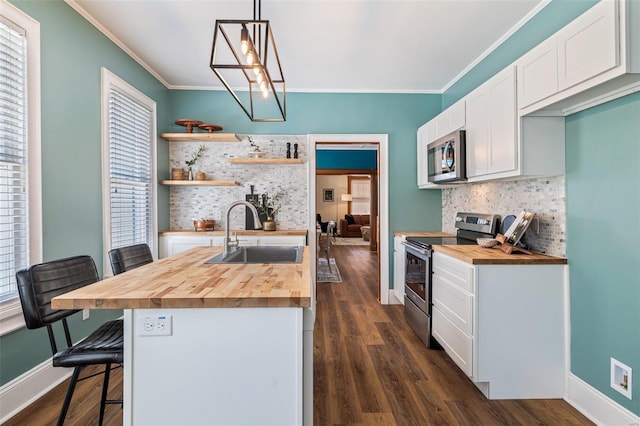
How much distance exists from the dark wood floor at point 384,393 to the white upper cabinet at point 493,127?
155cm

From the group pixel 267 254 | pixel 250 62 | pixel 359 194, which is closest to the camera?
pixel 250 62

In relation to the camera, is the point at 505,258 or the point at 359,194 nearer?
the point at 505,258

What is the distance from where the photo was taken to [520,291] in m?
2.01

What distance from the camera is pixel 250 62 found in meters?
1.61

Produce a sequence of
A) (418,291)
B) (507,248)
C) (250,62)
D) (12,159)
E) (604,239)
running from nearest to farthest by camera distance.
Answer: (250,62)
(604,239)
(12,159)
(507,248)
(418,291)

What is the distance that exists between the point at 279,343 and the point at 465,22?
2792 millimetres

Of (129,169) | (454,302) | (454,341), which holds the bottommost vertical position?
(454,341)

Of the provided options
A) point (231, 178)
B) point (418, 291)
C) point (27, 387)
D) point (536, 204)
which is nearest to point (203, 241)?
point (231, 178)

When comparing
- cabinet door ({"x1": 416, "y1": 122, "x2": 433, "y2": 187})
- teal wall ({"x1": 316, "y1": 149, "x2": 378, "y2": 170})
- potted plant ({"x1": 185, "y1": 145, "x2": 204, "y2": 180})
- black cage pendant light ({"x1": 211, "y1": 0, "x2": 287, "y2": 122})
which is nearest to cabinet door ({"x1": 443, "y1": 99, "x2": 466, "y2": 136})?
cabinet door ({"x1": 416, "y1": 122, "x2": 433, "y2": 187})

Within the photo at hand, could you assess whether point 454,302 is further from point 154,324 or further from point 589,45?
point 154,324

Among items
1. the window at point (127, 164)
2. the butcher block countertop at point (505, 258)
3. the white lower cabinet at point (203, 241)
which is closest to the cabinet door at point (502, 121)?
the butcher block countertop at point (505, 258)

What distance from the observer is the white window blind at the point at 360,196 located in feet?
40.9

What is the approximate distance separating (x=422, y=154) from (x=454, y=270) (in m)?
1.95

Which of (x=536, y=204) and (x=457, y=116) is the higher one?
(x=457, y=116)
